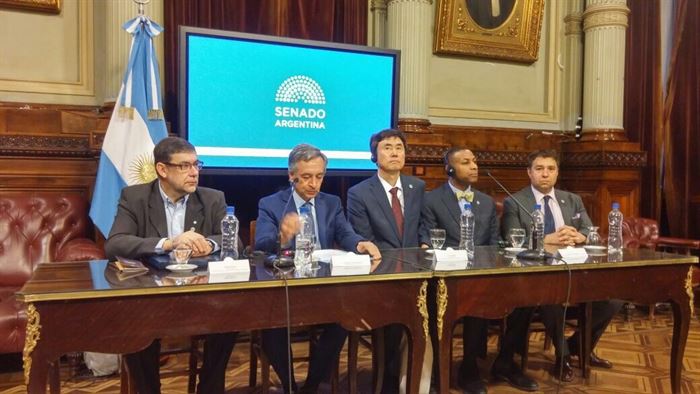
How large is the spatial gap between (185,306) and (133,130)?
1977 mm

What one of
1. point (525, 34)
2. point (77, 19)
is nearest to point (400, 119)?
point (525, 34)

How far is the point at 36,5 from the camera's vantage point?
370 centimetres

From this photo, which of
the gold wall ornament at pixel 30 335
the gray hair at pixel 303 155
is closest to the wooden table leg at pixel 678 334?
the gray hair at pixel 303 155

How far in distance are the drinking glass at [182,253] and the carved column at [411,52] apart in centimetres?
276

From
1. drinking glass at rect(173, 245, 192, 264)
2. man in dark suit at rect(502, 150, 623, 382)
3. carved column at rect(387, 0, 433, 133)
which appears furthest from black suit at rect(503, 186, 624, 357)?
drinking glass at rect(173, 245, 192, 264)

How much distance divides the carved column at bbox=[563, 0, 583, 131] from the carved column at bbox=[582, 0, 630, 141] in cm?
19

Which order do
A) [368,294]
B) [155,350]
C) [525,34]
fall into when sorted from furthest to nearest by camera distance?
1. [525,34]
2. [155,350]
3. [368,294]

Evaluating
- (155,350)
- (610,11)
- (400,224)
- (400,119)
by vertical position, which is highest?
(610,11)

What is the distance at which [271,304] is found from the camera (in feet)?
6.14

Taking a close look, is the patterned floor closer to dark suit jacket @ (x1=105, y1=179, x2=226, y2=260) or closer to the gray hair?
dark suit jacket @ (x1=105, y1=179, x2=226, y2=260)

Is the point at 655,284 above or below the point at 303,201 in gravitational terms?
below

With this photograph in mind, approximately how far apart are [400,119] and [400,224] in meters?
1.69

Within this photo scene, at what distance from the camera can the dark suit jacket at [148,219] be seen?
2.21 meters

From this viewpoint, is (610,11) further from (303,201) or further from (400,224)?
(303,201)
